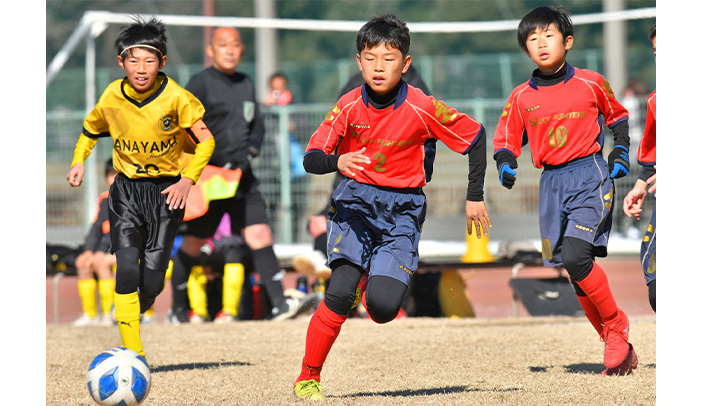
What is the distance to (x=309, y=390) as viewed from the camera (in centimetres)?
545

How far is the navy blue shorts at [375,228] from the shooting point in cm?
558

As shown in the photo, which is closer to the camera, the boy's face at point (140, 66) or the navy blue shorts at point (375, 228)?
the navy blue shorts at point (375, 228)

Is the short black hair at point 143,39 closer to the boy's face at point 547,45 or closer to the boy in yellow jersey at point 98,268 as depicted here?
the boy's face at point 547,45

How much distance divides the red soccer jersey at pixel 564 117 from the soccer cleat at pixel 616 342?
105cm

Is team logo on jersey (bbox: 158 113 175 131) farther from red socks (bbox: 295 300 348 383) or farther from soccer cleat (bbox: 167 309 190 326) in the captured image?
soccer cleat (bbox: 167 309 190 326)

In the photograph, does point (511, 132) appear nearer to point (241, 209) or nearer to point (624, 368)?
point (624, 368)

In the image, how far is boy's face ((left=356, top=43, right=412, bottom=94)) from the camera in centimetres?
553

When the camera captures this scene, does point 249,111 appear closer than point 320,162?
No

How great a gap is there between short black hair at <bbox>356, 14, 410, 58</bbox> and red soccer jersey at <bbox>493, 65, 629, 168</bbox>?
106 centimetres

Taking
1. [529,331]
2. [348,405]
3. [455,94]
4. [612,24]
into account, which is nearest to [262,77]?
[455,94]

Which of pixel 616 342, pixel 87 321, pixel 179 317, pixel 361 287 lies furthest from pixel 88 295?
pixel 616 342

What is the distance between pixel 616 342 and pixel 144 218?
3.03 m


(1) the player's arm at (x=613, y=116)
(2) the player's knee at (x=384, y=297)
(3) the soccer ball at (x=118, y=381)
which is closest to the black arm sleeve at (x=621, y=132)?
(1) the player's arm at (x=613, y=116)
